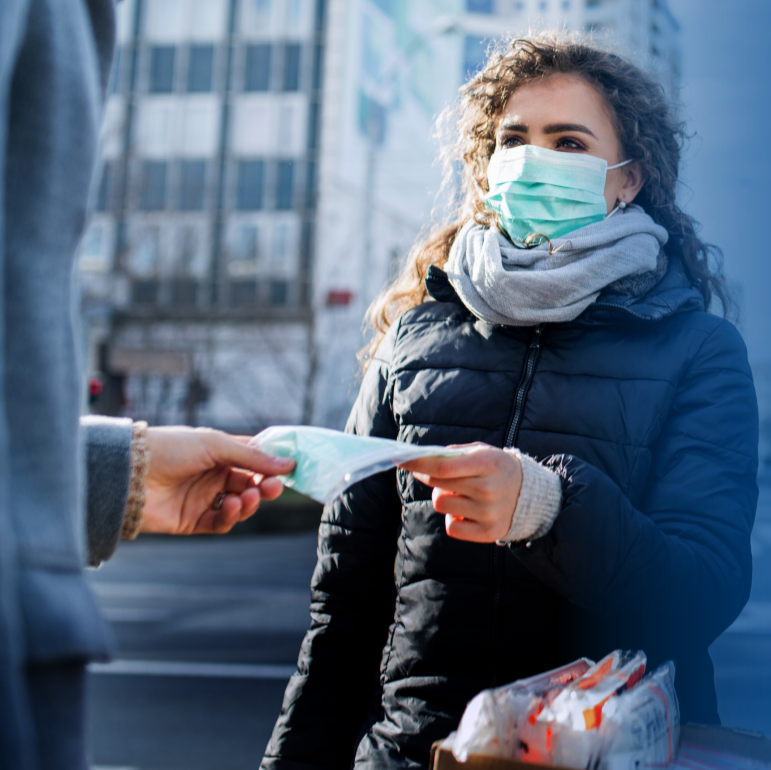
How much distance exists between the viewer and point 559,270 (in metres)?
1.54

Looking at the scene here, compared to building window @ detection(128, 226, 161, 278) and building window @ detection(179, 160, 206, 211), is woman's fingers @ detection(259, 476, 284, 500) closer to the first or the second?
building window @ detection(128, 226, 161, 278)

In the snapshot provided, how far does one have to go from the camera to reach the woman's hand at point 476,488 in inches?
43.6

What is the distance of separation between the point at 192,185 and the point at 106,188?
2104mm

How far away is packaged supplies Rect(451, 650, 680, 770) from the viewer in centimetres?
91

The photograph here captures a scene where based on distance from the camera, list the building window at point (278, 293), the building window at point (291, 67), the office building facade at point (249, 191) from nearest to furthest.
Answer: the office building facade at point (249, 191) → the building window at point (278, 293) → the building window at point (291, 67)

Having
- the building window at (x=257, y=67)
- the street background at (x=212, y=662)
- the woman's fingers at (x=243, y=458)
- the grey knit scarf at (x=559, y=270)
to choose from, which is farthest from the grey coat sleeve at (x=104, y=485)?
the building window at (x=257, y=67)

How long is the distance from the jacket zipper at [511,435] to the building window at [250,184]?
20.1m

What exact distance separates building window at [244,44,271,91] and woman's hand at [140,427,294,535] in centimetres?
2210

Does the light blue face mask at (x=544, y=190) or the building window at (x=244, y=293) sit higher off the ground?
the light blue face mask at (x=544, y=190)

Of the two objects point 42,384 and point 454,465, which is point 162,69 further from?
point 42,384

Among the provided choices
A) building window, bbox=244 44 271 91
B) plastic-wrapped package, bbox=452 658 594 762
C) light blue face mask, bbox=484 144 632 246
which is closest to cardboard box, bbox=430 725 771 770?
plastic-wrapped package, bbox=452 658 594 762

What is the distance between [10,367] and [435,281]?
3.81 ft

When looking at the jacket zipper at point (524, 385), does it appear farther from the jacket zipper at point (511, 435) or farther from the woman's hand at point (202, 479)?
the woman's hand at point (202, 479)

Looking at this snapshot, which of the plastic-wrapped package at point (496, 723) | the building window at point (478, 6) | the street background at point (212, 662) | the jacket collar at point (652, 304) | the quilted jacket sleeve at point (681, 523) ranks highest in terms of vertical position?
the building window at point (478, 6)
